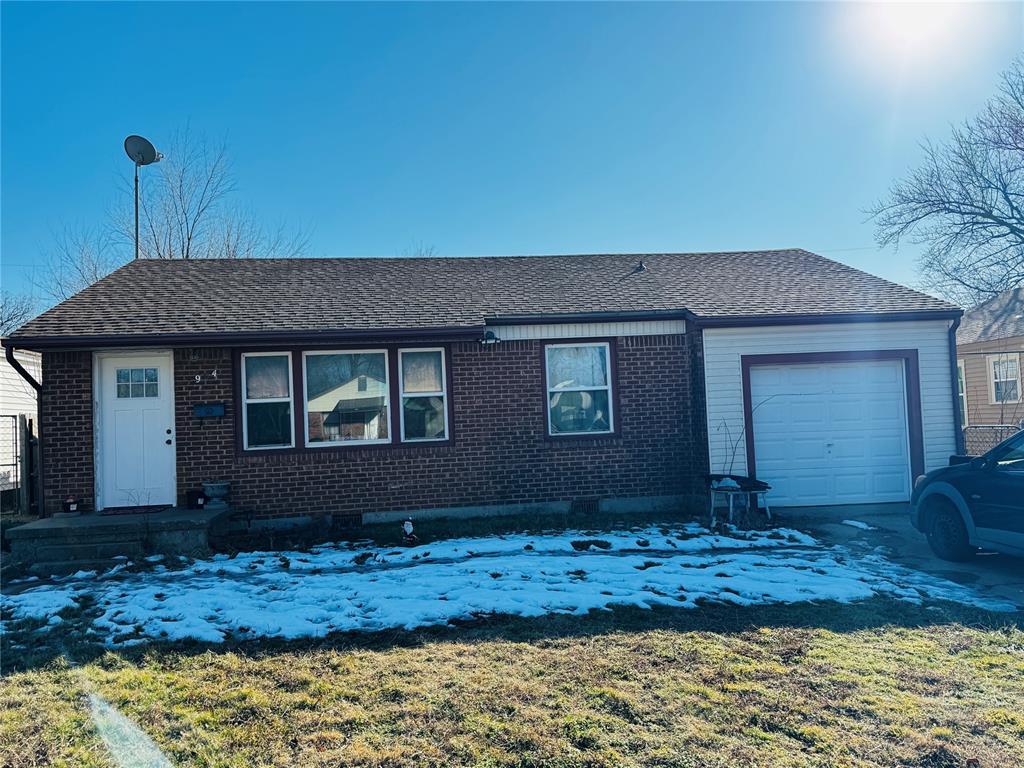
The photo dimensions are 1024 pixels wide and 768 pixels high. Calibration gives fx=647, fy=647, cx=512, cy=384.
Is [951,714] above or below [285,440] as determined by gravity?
below

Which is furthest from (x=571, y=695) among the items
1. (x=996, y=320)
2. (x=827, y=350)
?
(x=996, y=320)

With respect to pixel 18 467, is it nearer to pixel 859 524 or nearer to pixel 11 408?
pixel 11 408

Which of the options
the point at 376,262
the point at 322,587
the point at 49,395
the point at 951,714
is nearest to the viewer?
the point at 951,714

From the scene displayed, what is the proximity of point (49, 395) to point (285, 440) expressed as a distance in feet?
10.7

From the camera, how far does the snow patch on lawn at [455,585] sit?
18.5 ft

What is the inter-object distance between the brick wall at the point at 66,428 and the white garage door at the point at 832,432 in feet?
32.3

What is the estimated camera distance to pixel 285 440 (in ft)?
31.7

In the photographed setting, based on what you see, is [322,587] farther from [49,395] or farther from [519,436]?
[49,395]

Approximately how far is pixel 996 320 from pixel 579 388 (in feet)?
58.4

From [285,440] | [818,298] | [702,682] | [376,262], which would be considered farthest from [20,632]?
[818,298]

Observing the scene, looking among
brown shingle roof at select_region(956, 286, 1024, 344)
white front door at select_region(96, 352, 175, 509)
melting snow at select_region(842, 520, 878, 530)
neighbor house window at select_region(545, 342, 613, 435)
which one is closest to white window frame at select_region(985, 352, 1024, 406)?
brown shingle roof at select_region(956, 286, 1024, 344)

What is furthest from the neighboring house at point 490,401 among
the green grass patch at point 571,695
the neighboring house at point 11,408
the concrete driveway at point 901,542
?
the neighboring house at point 11,408

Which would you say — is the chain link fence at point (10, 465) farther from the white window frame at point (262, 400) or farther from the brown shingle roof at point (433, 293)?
the white window frame at point (262, 400)

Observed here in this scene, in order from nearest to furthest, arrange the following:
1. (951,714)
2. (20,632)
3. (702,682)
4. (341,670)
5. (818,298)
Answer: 1. (951,714)
2. (702,682)
3. (341,670)
4. (20,632)
5. (818,298)
